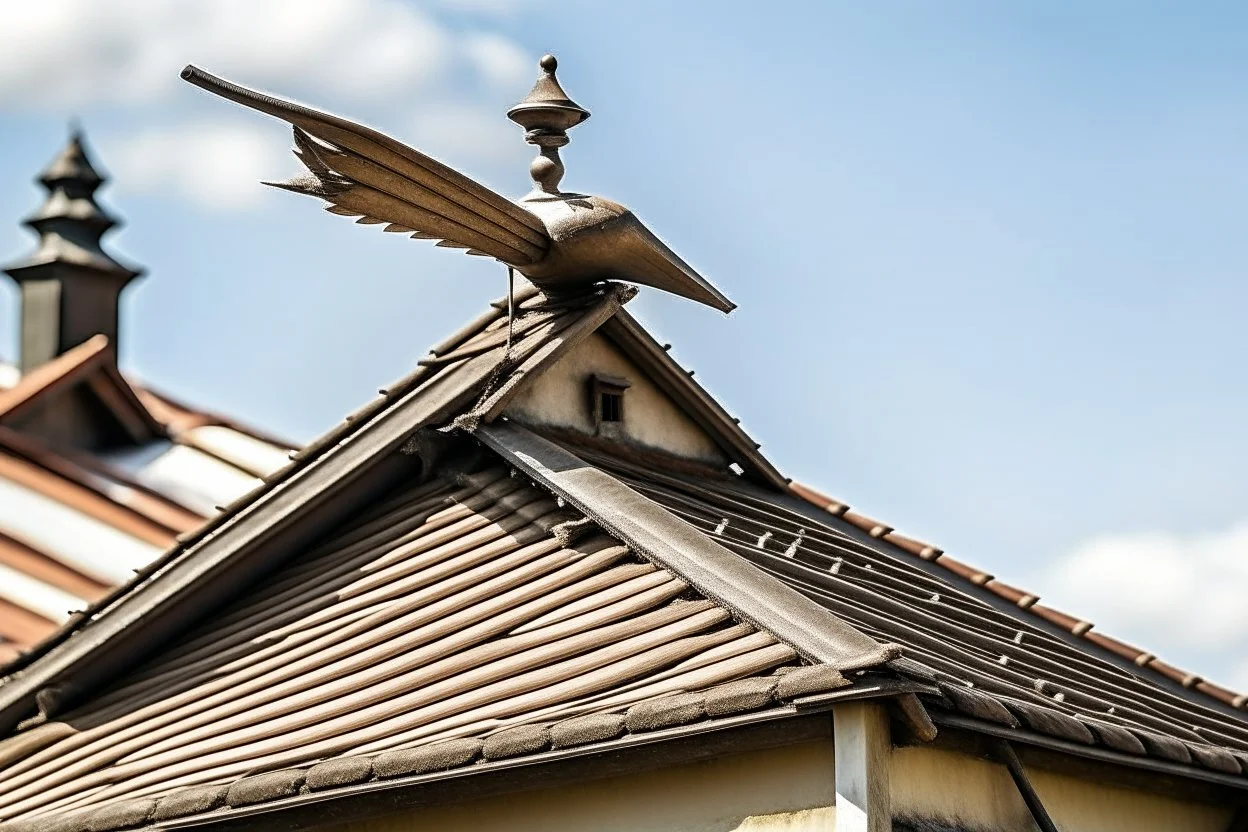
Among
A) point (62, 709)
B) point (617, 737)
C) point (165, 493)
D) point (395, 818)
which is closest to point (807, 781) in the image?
point (617, 737)

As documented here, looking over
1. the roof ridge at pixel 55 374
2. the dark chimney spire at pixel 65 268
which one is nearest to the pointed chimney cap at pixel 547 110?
the roof ridge at pixel 55 374

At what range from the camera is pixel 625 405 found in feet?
30.7

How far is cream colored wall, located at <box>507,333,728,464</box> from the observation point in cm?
873

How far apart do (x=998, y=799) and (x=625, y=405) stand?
10.8ft

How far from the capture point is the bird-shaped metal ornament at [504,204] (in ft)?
25.5

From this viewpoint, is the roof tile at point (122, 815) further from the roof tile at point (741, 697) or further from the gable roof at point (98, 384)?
the gable roof at point (98, 384)

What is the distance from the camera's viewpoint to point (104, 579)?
11.3 meters

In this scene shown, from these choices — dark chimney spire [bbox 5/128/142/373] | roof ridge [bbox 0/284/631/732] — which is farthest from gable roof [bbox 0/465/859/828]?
dark chimney spire [bbox 5/128/142/373]

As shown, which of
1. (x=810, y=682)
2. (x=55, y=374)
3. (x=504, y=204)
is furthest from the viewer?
(x=55, y=374)

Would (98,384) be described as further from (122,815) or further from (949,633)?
(949,633)

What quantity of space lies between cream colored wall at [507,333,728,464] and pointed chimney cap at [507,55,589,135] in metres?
1.05

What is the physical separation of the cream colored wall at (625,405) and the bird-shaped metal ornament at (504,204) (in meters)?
0.40

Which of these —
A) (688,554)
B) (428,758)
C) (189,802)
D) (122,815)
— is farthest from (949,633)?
(122,815)

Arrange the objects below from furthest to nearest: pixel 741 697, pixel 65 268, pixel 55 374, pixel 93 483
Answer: pixel 65 268 → pixel 55 374 → pixel 93 483 → pixel 741 697
